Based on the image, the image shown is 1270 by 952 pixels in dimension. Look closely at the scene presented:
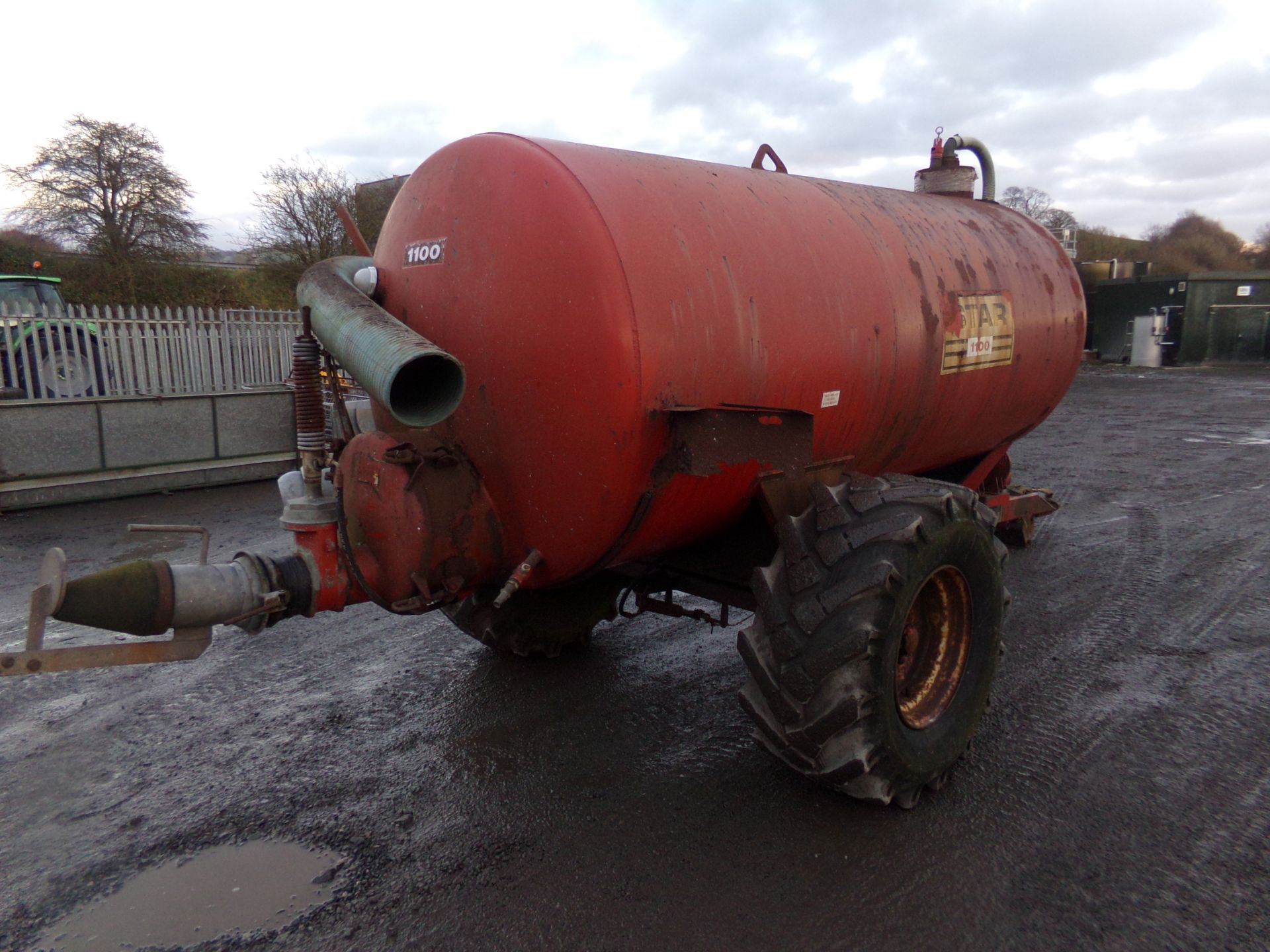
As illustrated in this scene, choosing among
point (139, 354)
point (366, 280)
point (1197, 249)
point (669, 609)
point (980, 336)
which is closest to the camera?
point (366, 280)

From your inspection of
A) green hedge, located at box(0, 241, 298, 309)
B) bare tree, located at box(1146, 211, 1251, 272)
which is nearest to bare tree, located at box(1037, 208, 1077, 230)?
bare tree, located at box(1146, 211, 1251, 272)

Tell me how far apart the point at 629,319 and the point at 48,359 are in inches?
348

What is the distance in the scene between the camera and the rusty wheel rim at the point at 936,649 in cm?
330

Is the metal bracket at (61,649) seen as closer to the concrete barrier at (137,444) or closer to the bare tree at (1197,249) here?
the concrete barrier at (137,444)

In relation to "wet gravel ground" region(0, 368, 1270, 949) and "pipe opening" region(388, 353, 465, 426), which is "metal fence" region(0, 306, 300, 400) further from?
"pipe opening" region(388, 353, 465, 426)

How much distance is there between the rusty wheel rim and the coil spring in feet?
7.20

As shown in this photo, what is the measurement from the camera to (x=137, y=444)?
905 centimetres

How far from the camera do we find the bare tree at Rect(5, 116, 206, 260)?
21.5m

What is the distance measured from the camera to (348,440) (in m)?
3.20

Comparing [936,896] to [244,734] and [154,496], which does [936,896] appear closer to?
[244,734]

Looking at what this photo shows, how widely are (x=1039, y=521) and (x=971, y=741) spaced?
4.07 metres

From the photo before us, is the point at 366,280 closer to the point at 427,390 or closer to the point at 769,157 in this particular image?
the point at 427,390

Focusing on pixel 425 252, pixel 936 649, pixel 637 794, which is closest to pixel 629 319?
pixel 425 252

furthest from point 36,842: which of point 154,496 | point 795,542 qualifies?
point 154,496
